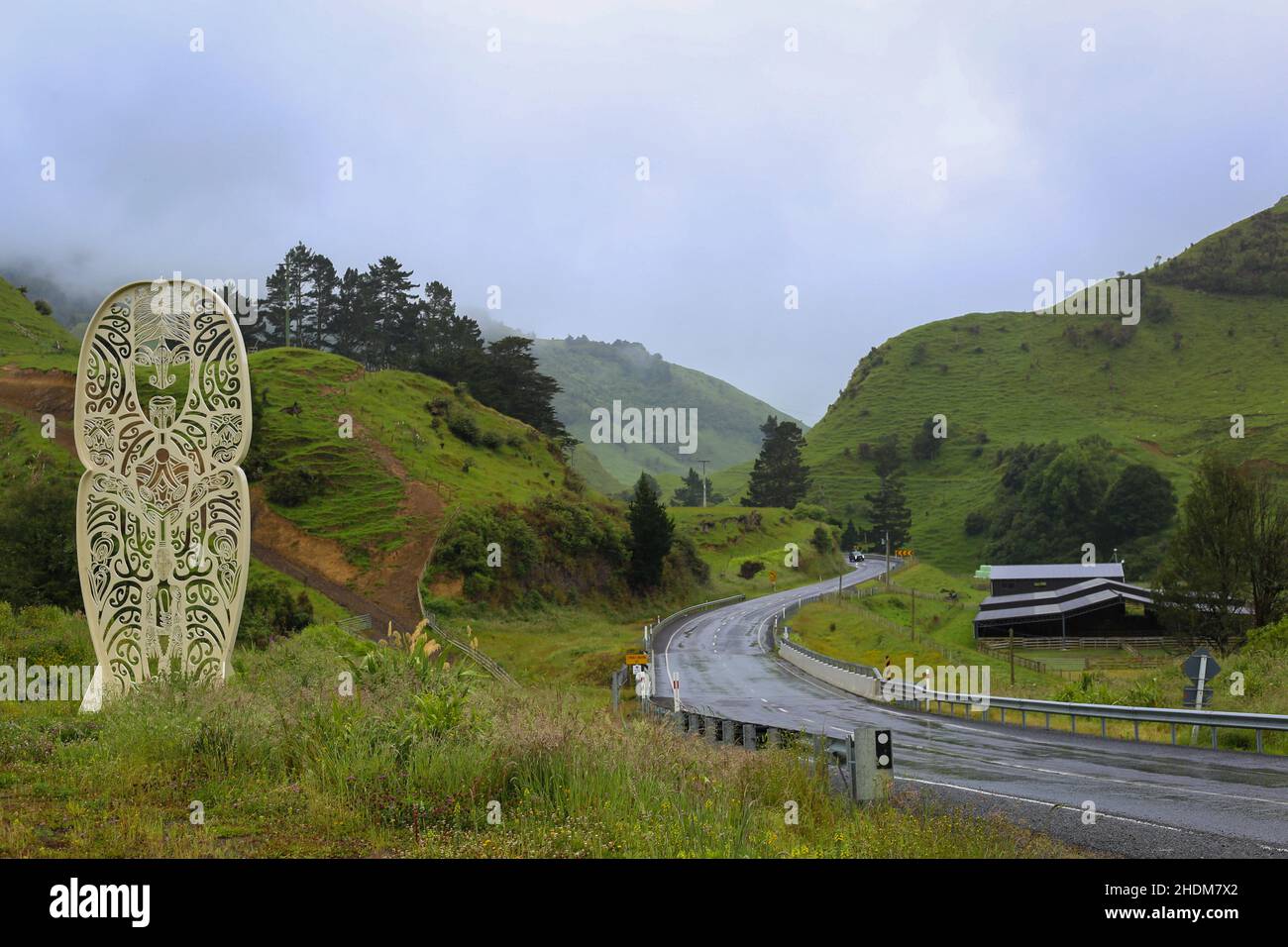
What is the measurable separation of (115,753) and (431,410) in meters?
76.4

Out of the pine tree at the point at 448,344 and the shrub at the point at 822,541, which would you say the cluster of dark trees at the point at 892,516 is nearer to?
the shrub at the point at 822,541

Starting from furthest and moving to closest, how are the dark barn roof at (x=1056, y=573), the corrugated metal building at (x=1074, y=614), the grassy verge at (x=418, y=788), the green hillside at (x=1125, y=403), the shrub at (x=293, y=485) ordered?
the green hillside at (x=1125, y=403) → the dark barn roof at (x=1056, y=573) → the corrugated metal building at (x=1074, y=614) → the shrub at (x=293, y=485) → the grassy verge at (x=418, y=788)

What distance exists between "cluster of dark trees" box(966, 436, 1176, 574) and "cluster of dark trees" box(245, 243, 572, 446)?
63.9 metres

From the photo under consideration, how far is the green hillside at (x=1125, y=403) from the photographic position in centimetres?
14612

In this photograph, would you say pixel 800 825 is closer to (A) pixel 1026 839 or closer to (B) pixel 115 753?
(A) pixel 1026 839

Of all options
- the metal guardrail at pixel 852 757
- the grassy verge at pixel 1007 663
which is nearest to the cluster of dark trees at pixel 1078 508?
the grassy verge at pixel 1007 663

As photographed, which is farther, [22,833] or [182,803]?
[182,803]

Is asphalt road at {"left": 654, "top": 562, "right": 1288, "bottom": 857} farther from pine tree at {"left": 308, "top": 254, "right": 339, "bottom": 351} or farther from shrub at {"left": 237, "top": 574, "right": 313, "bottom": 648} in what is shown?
pine tree at {"left": 308, "top": 254, "right": 339, "bottom": 351}

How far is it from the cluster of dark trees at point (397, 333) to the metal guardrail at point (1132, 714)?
73989mm

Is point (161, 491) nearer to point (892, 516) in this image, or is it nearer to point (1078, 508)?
point (1078, 508)

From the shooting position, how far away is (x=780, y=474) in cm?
15350

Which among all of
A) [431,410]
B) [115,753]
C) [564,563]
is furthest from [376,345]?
[115,753]
